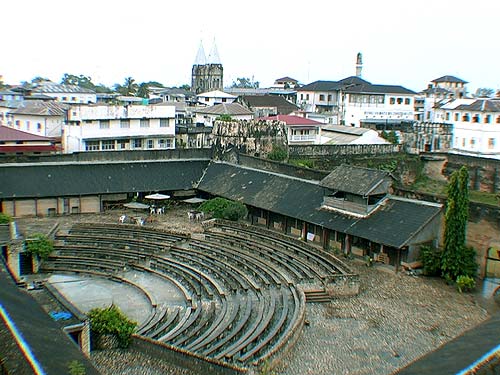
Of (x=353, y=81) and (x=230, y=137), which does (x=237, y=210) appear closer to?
(x=230, y=137)

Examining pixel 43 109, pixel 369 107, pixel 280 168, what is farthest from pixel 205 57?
pixel 280 168

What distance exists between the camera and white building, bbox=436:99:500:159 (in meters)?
58.2

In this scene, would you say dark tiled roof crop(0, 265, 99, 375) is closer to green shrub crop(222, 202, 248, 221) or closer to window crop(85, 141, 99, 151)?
green shrub crop(222, 202, 248, 221)

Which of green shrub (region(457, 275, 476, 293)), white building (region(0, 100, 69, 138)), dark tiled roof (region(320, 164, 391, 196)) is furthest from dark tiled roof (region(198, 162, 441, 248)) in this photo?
white building (region(0, 100, 69, 138))

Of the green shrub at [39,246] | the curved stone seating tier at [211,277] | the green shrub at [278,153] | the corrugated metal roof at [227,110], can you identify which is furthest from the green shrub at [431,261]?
the corrugated metal roof at [227,110]

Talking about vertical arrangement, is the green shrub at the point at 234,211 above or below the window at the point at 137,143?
below

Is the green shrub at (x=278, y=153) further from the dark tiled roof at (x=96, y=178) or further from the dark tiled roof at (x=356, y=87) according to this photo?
the dark tiled roof at (x=356, y=87)

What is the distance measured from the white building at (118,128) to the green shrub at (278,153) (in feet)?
38.0

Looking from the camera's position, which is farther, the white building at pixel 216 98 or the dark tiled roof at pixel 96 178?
the white building at pixel 216 98

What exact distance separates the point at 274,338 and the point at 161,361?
3.99 meters

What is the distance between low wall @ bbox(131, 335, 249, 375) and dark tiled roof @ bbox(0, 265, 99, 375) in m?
3.57

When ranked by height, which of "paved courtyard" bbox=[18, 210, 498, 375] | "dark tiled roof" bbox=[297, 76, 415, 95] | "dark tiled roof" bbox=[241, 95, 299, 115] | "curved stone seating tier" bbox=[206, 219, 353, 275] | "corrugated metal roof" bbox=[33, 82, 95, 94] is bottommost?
"paved courtyard" bbox=[18, 210, 498, 375]

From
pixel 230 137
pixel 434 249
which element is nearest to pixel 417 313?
pixel 434 249

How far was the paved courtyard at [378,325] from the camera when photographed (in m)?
19.8
